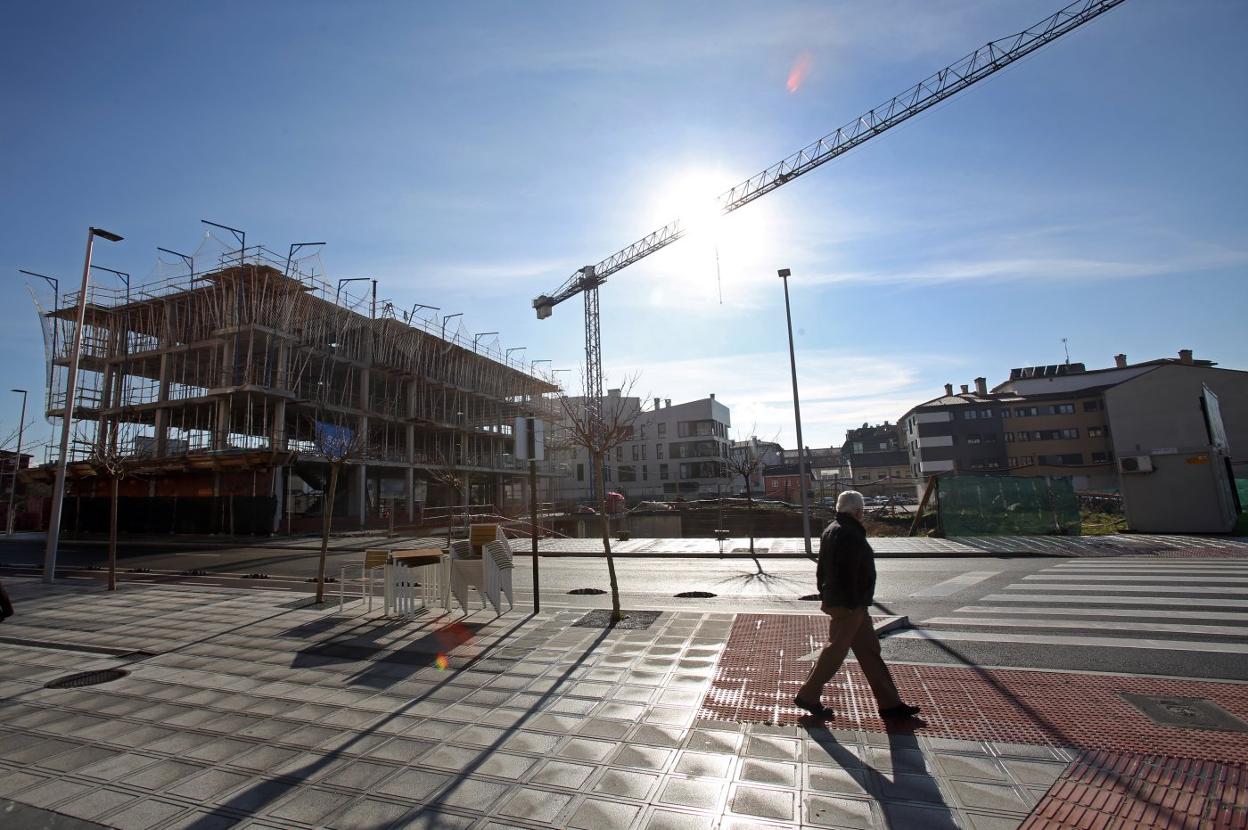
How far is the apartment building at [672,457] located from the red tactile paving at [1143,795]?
6541 cm

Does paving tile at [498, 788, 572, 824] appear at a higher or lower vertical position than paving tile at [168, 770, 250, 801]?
lower

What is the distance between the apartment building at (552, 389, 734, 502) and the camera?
71188mm

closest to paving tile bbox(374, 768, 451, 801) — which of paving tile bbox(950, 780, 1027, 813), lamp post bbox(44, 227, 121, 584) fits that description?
paving tile bbox(950, 780, 1027, 813)

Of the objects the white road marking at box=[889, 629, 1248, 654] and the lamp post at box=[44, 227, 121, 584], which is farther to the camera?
the lamp post at box=[44, 227, 121, 584]

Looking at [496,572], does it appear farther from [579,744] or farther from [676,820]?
[676,820]

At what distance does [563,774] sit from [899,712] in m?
2.45

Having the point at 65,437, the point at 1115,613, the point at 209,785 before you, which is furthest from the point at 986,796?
the point at 65,437

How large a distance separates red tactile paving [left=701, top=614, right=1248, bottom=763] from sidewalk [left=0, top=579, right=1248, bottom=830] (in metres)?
0.02

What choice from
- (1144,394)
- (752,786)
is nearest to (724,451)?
(1144,394)

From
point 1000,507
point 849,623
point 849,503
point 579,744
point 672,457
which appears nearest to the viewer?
point 579,744

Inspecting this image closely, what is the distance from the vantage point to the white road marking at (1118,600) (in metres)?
7.70

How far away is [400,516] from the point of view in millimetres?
42250

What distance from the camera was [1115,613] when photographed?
287 inches

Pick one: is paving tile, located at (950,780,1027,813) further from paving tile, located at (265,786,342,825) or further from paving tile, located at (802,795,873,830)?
paving tile, located at (265,786,342,825)
